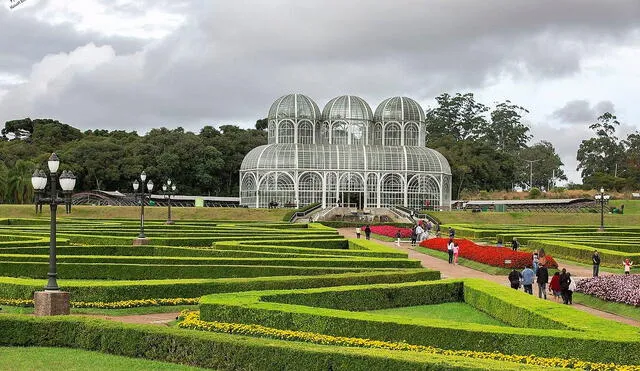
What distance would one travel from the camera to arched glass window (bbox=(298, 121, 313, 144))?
7975 cm

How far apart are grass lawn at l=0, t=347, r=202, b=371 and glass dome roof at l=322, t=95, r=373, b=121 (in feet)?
219

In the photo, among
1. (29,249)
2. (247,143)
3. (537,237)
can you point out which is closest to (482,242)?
(537,237)

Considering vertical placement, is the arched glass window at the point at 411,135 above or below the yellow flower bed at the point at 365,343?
above

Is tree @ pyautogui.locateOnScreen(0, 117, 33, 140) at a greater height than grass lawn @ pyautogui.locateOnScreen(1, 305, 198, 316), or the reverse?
tree @ pyautogui.locateOnScreen(0, 117, 33, 140)

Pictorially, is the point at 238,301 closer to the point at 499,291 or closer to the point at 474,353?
the point at 474,353

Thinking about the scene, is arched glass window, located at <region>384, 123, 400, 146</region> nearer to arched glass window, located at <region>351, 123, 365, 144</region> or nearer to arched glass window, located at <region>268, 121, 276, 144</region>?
arched glass window, located at <region>351, 123, 365, 144</region>

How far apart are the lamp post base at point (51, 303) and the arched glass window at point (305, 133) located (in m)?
61.9

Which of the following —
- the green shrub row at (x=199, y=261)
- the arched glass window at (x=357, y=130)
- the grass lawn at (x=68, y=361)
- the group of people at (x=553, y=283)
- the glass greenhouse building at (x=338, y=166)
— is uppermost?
the arched glass window at (x=357, y=130)

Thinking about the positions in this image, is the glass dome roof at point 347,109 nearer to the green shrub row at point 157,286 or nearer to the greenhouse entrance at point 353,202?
the greenhouse entrance at point 353,202

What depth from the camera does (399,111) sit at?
81312 millimetres

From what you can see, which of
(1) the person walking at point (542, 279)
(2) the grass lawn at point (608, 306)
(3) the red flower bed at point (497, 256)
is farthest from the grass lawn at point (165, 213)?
(2) the grass lawn at point (608, 306)

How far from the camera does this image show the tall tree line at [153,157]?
287 ft

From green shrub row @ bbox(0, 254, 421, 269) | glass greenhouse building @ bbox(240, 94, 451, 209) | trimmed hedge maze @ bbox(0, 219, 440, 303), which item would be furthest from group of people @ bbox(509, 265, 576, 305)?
glass greenhouse building @ bbox(240, 94, 451, 209)

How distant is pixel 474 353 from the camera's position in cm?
1398
